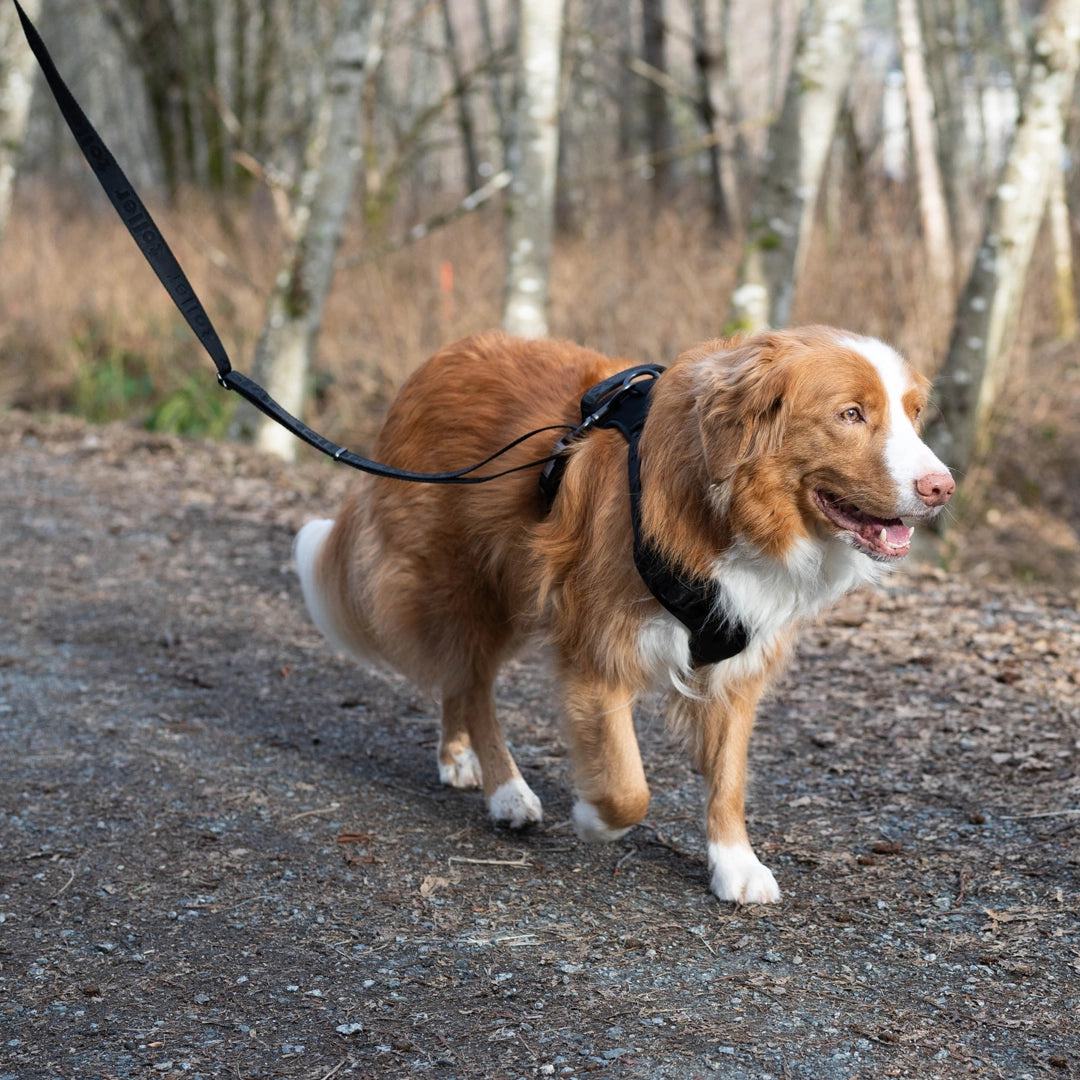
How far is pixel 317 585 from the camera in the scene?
430cm

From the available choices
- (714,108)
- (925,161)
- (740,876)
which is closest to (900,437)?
(740,876)

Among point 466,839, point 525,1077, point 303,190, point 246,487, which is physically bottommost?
point 246,487

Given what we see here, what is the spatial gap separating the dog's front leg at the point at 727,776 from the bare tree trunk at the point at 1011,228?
5.32 m

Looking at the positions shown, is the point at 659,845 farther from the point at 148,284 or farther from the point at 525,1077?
the point at 148,284

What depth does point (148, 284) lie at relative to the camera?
13531 millimetres

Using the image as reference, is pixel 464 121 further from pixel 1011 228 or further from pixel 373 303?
pixel 1011 228

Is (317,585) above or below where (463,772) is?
above

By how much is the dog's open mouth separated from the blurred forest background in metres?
5.60

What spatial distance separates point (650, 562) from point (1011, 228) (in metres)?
5.89

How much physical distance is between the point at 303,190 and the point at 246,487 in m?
3.39

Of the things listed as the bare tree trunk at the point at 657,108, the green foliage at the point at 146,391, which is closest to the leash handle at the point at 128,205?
the green foliage at the point at 146,391

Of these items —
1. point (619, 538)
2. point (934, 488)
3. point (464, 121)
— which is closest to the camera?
point (934, 488)

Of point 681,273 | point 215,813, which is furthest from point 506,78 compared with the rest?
point 215,813

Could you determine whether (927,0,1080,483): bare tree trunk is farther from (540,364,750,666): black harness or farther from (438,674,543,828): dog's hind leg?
(540,364,750,666): black harness
